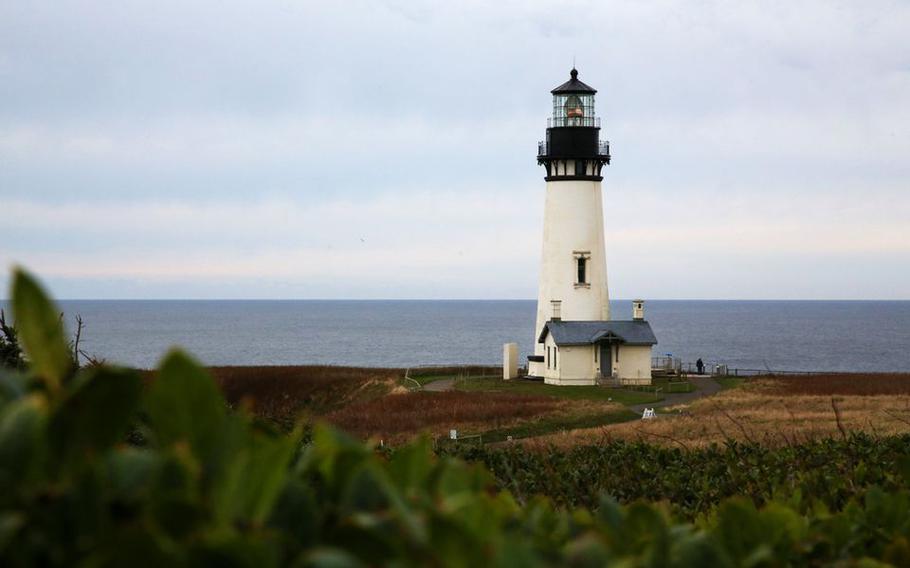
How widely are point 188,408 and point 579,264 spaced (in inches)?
1708

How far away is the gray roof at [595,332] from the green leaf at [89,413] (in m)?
41.2

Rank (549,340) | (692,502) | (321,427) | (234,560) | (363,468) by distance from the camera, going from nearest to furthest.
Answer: (234,560), (363,468), (321,427), (692,502), (549,340)

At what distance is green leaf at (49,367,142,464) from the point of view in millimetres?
1811

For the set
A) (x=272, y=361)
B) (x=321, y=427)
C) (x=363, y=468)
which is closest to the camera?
(x=363, y=468)

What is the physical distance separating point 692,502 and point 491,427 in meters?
20.9

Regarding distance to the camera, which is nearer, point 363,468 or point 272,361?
point 363,468

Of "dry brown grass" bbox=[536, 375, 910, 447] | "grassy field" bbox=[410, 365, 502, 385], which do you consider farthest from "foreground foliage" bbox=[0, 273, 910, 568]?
"grassy field" bbox=[410, 365, 502, 385]

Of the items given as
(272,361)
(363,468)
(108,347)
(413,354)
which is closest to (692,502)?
(363,468)

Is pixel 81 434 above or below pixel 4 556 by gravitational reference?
above

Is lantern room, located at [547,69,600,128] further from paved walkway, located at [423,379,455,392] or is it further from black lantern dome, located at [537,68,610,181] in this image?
paved walkway, located at [423,379,455,392]

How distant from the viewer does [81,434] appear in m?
1.83

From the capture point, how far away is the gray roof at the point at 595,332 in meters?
42.9

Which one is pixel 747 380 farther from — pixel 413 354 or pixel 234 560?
pixel 413 354

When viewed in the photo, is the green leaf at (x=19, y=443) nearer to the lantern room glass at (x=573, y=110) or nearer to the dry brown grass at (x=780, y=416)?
the dry brown grass at (x=780, y=416)
